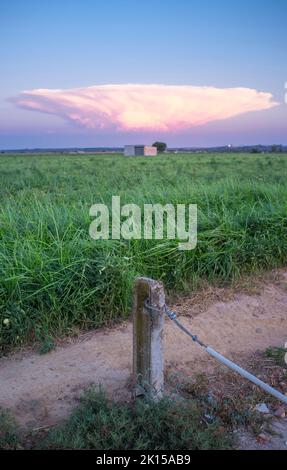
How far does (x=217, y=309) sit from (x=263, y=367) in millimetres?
858

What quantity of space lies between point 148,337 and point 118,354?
856 millimetres

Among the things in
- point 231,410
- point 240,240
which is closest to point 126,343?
point 231,410

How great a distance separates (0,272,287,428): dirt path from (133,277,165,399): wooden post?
0.31 meters

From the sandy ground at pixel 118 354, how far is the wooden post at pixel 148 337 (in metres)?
0.30

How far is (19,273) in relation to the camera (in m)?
3.25

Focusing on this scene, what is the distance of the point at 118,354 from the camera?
288 centimetres

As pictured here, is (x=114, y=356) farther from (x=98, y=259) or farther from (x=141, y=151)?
(x=141, y=151)

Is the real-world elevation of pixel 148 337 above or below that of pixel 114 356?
above

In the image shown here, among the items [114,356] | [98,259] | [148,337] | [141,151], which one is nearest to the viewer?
[148,337]

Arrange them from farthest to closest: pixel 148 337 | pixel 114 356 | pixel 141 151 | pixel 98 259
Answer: pixel 141 151 < pixel 98 259 < pixel 114 356 < pixel 148 337

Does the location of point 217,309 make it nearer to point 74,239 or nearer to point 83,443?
point 74,239

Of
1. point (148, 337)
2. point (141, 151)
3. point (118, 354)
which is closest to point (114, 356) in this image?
point (118, 354)

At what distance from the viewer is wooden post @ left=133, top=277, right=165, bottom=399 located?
2064 mm

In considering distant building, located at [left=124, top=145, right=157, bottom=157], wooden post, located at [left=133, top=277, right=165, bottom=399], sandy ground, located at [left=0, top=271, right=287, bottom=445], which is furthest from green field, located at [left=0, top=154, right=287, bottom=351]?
distant building, located at [left=124, top=145, right=157, bottom=157]
